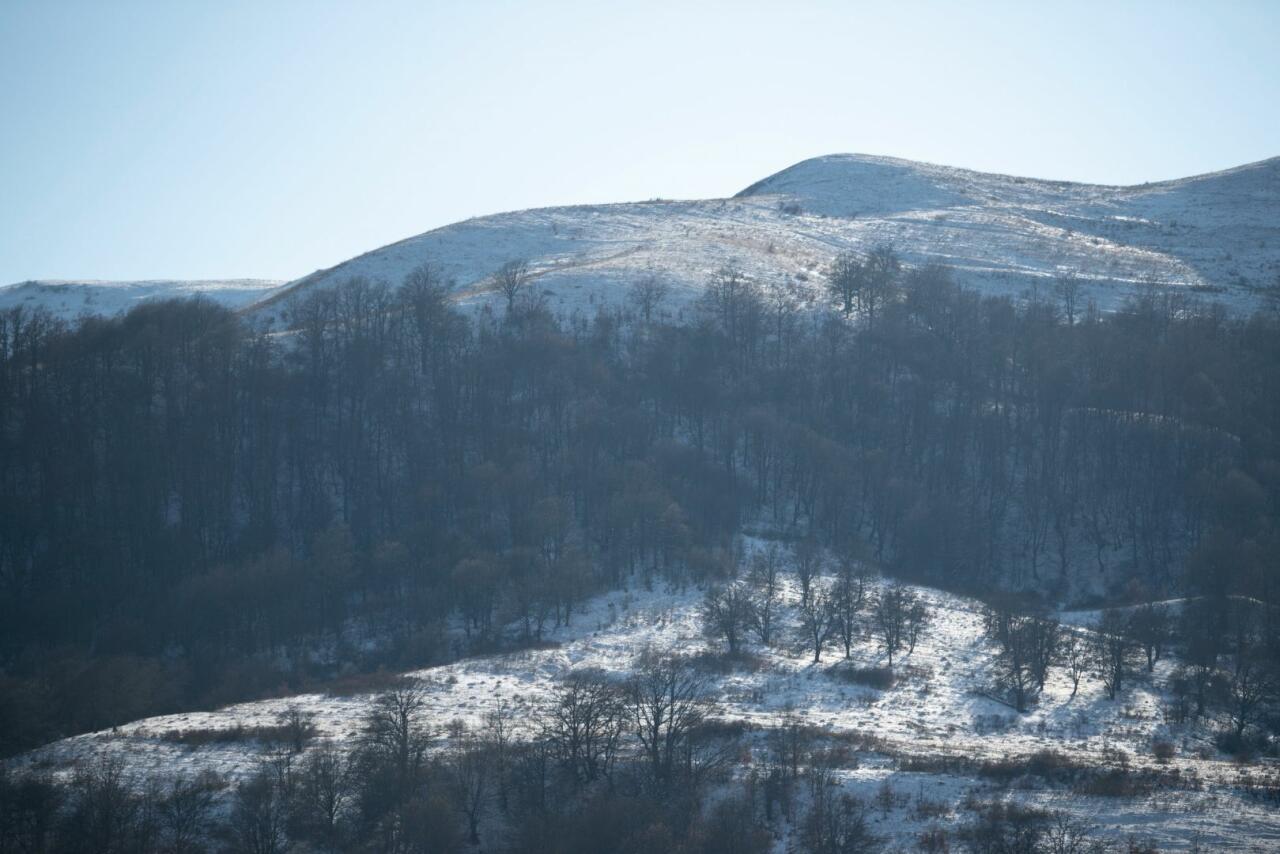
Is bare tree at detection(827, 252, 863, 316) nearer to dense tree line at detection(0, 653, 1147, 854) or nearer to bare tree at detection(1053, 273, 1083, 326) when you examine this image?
bare tree at detection(1053, 273, 1083, 326)

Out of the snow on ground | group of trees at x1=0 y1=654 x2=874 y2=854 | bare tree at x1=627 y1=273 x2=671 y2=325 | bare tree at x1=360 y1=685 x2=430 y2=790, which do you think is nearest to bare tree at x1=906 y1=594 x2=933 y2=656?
the snow on ground

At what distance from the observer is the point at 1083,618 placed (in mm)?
56250

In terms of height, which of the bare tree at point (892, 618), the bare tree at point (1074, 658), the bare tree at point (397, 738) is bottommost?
the bare tree at point (1074, 658)

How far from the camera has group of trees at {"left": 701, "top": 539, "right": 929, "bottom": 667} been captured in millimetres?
48750

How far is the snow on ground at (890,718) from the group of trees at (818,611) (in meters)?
0.79

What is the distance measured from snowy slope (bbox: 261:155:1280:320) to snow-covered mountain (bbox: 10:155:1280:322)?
28 centimetres

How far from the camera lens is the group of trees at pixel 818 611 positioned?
160ft

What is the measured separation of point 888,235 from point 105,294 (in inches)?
4097

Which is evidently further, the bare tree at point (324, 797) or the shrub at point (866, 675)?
the shrub at point (866, 675)

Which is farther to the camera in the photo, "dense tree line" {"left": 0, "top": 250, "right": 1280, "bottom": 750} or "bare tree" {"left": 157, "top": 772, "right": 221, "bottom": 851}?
"dense tree line" {"left": 0, "top": 250, "right": 1280, "bottom": 750}

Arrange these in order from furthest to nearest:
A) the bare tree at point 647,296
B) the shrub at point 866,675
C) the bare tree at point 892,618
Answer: the bare tree at point 647,296
the bare tree at point 892,618
the shrub at point 866,675

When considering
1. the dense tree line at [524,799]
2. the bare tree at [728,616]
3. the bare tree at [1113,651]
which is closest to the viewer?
the dense tree line at [524,799]

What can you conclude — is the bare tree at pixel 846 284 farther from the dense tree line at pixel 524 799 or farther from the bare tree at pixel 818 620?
the dense tree line at pixel 524 799

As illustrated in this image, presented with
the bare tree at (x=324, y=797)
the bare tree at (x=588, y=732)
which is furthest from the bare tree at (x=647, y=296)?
the bare tree at (x=324, y=797)
